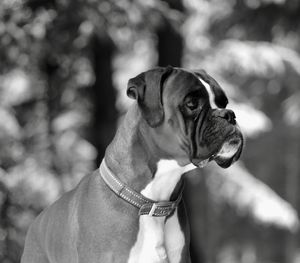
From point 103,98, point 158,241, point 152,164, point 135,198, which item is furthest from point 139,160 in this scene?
point 103,98

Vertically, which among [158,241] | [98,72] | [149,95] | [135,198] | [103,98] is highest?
[149,95]

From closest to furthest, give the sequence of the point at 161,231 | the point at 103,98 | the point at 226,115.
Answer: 1. the point at 226,115
2. the point at 161,231
3. the point at 103,98

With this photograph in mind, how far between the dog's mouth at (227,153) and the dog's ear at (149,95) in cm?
35

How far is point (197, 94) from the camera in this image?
12.3 ft

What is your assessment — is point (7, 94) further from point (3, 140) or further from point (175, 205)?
point (175, 205)

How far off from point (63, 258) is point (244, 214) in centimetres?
628

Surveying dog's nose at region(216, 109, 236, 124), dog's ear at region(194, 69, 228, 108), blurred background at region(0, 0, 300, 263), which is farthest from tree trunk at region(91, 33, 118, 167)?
dog's nose at region(216, 109, 236, 124)

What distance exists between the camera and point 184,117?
3.73 m

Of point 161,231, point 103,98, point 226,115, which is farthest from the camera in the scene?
point 103,98

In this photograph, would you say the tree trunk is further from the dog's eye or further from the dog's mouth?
the dog's eye

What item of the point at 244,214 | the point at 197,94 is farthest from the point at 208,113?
the point at 244,214

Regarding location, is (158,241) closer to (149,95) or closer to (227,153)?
(227,153)

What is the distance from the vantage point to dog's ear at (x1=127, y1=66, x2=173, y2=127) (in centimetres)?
365

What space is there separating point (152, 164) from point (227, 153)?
45cm
